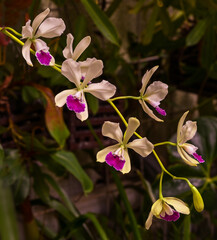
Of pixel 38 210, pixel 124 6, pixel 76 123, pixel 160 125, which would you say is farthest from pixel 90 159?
pixel 160 125

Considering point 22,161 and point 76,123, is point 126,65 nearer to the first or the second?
point 76,123

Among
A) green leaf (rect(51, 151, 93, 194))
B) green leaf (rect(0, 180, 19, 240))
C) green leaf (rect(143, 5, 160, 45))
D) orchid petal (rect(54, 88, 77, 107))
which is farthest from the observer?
green leaf (rect(143, 5, 160, 45))

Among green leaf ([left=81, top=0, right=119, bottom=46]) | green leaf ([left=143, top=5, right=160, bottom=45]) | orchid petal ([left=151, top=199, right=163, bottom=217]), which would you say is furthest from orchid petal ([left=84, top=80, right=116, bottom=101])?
green leaf ([left=143, top=5, right=160, bottom=45])

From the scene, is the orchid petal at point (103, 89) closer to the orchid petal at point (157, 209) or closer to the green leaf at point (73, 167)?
the orchid petal at point (157, 209)

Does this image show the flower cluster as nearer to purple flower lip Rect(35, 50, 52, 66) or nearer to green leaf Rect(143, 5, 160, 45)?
purple flower lip Rect(35, 50, 52, 66)

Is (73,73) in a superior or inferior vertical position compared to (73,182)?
superior

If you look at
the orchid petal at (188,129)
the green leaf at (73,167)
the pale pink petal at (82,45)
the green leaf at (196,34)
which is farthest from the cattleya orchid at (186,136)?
the green leaf at (196,34)
